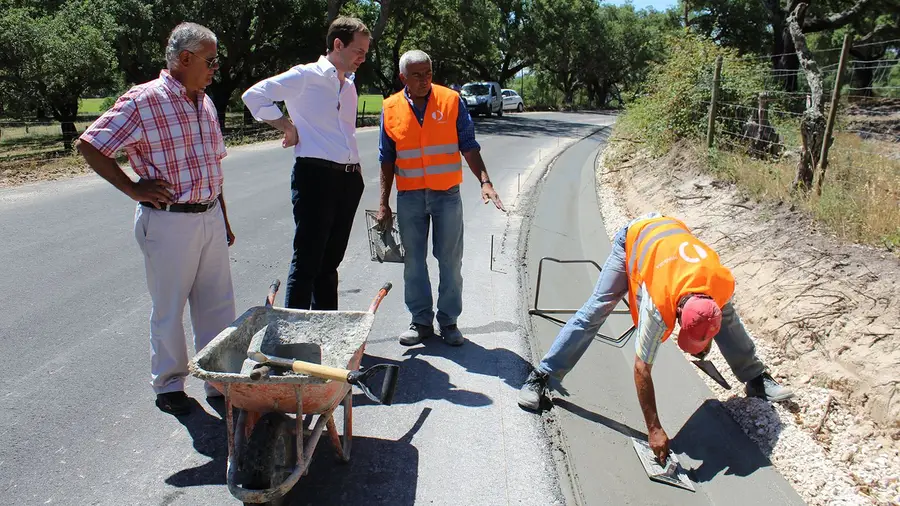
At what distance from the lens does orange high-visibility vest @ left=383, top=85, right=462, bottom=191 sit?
14.8ft

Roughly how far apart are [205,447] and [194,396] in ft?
1.99

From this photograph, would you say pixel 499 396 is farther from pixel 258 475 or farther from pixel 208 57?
pixel 208 57

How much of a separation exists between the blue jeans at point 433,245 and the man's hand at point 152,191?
→ 1701 millimetres

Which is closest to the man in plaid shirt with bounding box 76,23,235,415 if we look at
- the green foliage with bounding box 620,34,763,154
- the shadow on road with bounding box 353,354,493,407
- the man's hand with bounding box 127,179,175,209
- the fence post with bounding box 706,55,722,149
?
the man's hand with bounding box 127,179,175,209

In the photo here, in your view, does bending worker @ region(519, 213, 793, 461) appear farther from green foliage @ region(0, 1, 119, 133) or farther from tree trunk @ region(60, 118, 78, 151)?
tree trunk @ region(60, 118, 78, 151)

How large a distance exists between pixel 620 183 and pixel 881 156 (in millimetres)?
4607

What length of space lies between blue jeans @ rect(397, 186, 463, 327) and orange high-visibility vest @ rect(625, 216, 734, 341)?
1416 mm

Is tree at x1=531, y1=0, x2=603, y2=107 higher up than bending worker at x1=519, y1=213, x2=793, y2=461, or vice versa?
tree at x1=531, y1=0, x2=603, y2=107

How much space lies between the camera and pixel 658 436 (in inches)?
132

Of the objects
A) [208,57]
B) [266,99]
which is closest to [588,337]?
[266,99]

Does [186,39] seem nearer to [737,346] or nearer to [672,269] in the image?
[672,269]

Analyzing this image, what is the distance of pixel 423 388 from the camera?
13.7ft

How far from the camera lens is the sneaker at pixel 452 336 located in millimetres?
4824

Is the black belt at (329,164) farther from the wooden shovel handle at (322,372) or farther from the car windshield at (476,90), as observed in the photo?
the car windshield at (476,90)
